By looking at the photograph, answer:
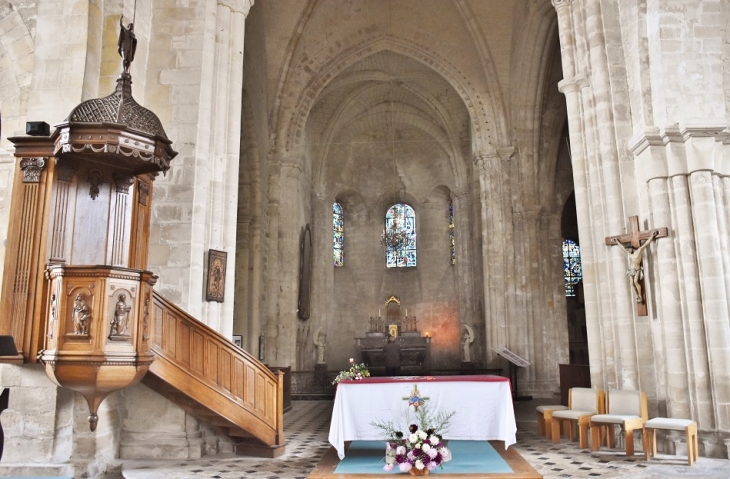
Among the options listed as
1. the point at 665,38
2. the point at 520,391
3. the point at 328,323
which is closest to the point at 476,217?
the point at 520,391

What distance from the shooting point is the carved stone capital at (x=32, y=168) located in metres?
6.53

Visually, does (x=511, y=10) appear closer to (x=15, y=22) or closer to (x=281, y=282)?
(x=281, y=282)

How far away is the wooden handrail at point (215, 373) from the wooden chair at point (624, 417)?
404 centimetres

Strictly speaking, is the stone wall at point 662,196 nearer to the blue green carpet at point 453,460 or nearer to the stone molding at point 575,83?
the stone molding at point 575,83

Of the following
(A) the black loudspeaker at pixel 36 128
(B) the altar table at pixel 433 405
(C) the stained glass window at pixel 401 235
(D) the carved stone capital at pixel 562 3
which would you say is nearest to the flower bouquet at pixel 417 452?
(B) the altar table at pixel 433 405

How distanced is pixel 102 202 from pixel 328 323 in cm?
1748

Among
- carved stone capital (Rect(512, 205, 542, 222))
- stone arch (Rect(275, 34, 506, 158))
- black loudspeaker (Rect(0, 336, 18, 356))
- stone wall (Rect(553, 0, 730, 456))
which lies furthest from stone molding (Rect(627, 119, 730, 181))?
stone arch (Rect(275, 34, 506, 158))

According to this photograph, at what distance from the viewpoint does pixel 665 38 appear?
816 centimetres

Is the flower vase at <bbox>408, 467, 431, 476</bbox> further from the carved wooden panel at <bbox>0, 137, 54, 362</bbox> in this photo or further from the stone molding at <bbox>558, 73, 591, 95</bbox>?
the stone molding at <bbox>558, 73, 591, 95</bbox>

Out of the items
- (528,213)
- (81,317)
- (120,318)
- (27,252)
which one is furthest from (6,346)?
(528,213)

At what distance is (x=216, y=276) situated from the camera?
844 centimetres

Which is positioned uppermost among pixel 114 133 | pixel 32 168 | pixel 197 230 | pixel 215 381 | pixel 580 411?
pixel 114 133

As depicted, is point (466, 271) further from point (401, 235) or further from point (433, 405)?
point (433, 405)

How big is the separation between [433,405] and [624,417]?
7.77ft
